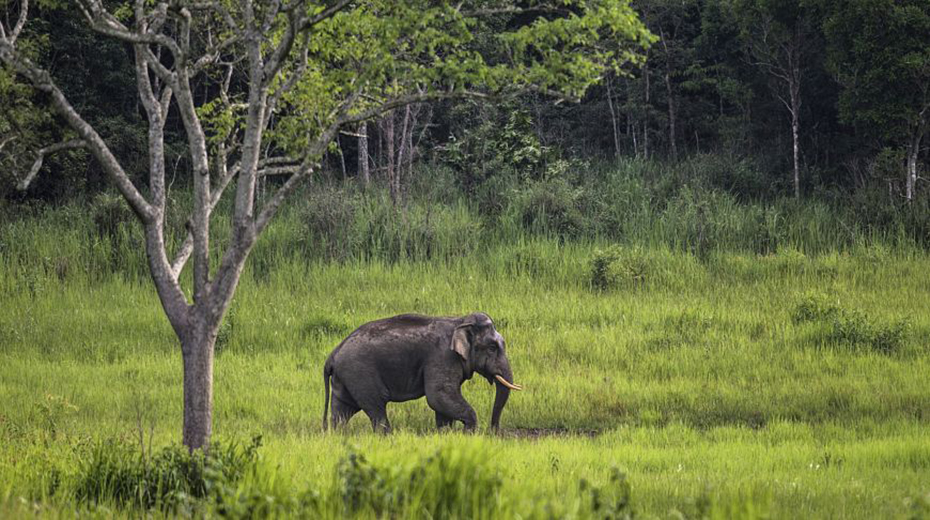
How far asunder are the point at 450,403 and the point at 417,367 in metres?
0.60

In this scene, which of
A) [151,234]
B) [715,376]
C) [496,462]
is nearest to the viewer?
[496,462]

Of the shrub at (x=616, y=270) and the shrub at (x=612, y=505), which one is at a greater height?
the shrub at (x=612, y=505)

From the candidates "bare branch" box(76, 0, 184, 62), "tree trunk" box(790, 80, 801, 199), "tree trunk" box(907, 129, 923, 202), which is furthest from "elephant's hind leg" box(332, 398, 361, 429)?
"tree trunk" box(790, 80, 801, 199)

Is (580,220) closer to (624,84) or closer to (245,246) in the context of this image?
(245,246)

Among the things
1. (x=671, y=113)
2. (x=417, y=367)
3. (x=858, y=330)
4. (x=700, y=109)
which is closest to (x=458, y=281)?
(x=858, y=330)

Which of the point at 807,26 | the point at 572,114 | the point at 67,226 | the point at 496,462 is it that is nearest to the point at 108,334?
the point at 67,226

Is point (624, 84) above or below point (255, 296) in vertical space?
above

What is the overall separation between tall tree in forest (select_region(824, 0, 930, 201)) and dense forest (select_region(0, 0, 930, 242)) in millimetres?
43

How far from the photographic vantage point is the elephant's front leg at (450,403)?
37.4 feet

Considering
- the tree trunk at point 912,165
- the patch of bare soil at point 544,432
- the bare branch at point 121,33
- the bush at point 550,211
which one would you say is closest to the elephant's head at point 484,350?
the patch of bare soil at point 544,432

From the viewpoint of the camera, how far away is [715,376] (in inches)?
557

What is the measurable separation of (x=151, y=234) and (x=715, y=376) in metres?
8.10

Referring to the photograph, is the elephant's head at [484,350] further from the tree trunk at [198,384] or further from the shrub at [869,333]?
the shrub at [869,333]

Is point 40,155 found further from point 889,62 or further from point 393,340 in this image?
point 889,62
